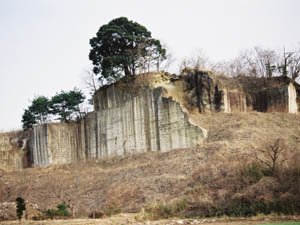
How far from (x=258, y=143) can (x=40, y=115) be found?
86.5ft

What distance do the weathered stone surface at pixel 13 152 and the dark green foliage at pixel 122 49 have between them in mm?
11950

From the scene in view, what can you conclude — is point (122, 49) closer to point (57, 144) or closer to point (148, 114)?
point (148, 114)

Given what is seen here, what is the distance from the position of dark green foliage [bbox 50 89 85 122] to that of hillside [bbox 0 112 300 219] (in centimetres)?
707

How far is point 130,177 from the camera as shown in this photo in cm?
3500

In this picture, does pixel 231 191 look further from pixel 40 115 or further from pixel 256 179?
pixel 40 115

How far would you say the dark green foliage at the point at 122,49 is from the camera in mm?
44812

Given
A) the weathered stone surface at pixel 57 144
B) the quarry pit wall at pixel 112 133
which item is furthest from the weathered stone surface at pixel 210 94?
A: the weathered stone surface at pixel 57 144

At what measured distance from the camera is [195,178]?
30.6 metres

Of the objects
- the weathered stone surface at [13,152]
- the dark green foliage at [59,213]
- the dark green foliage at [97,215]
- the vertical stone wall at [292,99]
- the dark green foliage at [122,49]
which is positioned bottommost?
Result: the dark green foliage at [97,215]

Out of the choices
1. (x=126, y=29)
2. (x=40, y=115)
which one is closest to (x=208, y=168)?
(x=126, y=29)

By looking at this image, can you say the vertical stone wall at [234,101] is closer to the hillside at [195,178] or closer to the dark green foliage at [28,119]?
the hillside at [195,178]

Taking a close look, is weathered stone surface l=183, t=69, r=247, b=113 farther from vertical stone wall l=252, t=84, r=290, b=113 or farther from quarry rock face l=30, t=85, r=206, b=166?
quarry rock face l=30, t=85, r=206, b=166

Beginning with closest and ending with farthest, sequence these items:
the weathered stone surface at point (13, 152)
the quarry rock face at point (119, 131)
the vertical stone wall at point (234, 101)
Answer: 1. the quarry rock face at point (119, 131)
2. the vertical stone wall at point (234, 101)
3. the weathered stone surface at point (13, 152)

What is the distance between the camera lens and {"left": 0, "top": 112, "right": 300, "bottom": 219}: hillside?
87.1 ft
